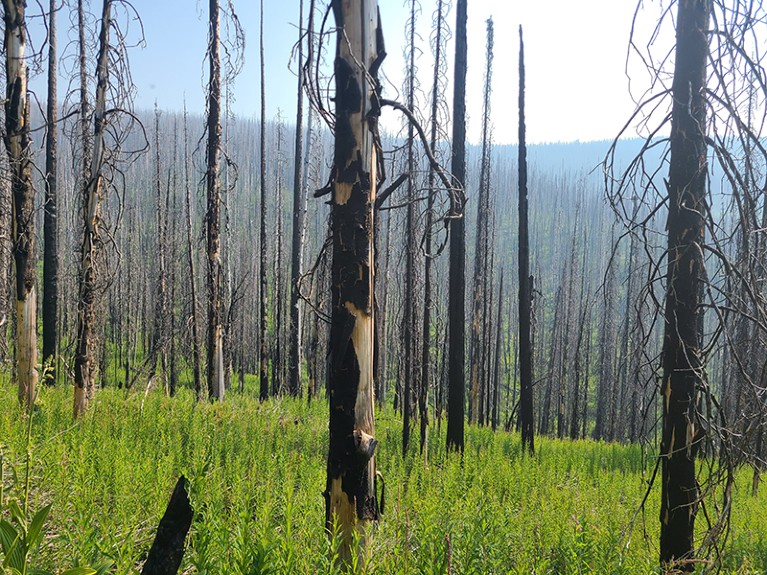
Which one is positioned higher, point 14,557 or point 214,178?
point 214,178

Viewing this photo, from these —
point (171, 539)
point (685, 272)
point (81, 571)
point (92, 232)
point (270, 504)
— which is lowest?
point (270, 504)

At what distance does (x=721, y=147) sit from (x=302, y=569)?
352 centimetres

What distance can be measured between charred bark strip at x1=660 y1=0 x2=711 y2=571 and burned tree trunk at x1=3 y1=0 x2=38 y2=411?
23.0ft

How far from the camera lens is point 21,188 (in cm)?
661

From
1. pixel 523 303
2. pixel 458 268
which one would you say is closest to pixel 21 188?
pixel 458 268

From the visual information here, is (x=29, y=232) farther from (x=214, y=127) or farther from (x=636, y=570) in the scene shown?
(x=636, y=570)

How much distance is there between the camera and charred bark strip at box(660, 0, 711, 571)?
3207 millimetres

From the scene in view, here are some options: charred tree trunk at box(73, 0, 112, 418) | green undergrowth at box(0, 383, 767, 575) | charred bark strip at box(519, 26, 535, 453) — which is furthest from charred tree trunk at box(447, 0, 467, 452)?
charred tree trunk at box(73, 0, 112, 418)

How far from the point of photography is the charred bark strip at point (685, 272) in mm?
3207

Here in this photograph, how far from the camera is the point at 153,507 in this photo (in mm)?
3855

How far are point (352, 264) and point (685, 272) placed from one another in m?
2.17

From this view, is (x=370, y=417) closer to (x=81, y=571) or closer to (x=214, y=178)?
(x=81, y=571)

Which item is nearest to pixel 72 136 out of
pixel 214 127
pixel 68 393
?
pixel 214 127

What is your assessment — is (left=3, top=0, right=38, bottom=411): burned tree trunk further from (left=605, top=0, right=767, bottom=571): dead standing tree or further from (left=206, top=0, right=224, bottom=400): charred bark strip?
(left=605, top=0, right=767, bottom=571): dead standing tree
